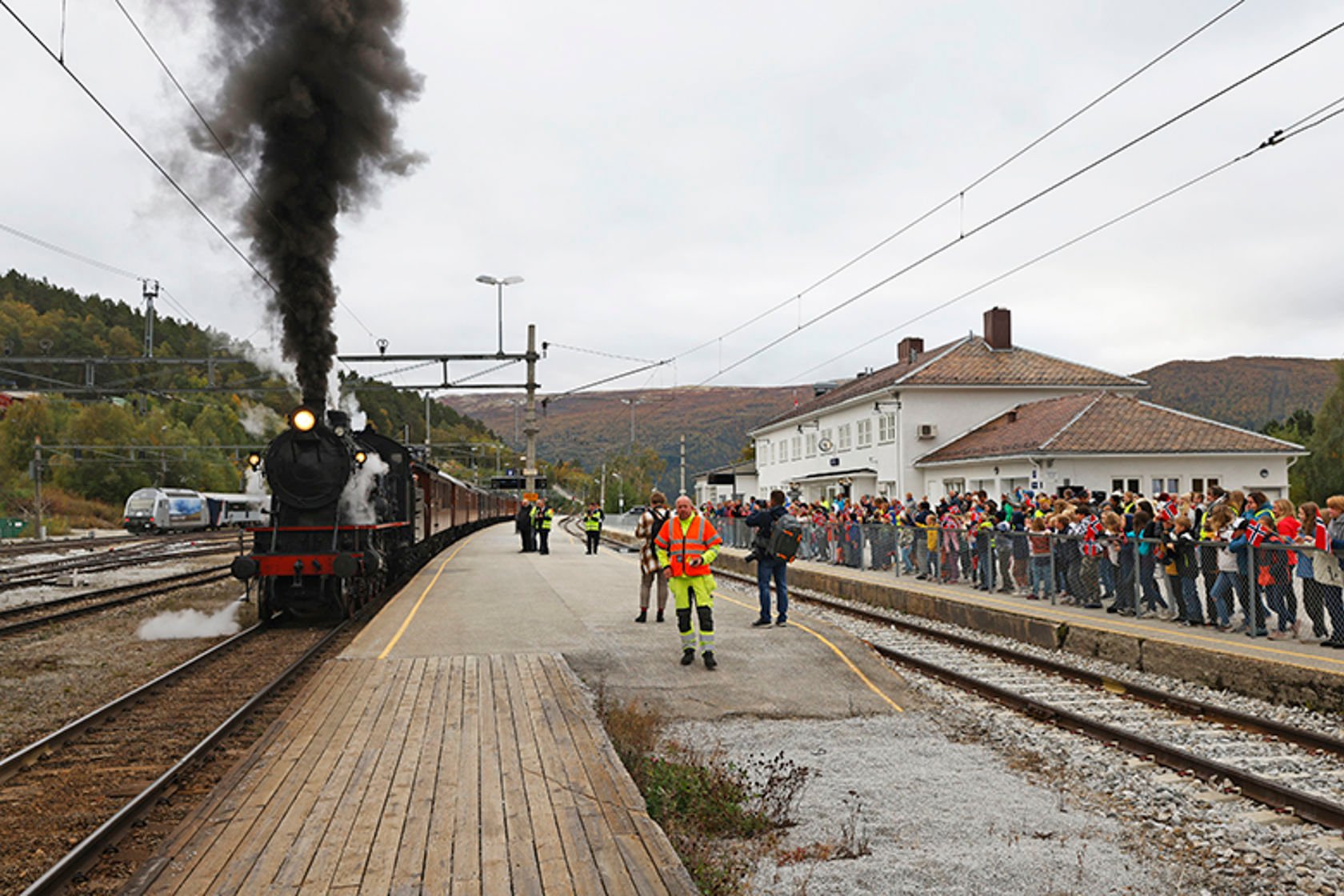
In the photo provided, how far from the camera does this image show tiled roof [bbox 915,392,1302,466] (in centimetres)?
3105

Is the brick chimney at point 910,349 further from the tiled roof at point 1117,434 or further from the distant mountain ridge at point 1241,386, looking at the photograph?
the distant mountain ridge at point 1241,386

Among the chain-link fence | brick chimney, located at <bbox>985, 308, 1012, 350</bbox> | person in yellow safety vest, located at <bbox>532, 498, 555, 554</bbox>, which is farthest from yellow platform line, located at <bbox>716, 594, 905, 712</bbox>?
brick chimney, located at <bbox>985, 308, 1012, 350</bbox>

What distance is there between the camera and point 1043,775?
732 centimetres

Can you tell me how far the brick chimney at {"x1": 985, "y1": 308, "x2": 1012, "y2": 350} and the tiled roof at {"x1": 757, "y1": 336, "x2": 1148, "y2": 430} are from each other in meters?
0.42

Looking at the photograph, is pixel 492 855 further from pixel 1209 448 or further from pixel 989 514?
pixel 1209 448

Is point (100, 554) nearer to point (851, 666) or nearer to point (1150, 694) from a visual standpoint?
point (851, 666)

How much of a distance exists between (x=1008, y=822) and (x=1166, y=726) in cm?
340

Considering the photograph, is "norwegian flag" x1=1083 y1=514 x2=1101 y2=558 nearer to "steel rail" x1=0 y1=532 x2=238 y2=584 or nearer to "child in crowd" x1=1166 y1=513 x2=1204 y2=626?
"child in crowd" x1=1166 y1=513 x2=1204 y2=626

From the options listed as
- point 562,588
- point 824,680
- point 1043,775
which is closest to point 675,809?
point 1043,775

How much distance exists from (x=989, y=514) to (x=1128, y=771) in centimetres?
1235

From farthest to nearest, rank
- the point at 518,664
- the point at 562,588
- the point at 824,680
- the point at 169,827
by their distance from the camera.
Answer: the point at 562,588, the point at 824,680, the point at 518,664, the point at 169,827

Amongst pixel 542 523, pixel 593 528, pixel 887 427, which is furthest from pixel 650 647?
pixel 887 427

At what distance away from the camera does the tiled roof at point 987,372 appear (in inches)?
1564

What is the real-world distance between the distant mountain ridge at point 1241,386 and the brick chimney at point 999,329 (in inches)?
4515
